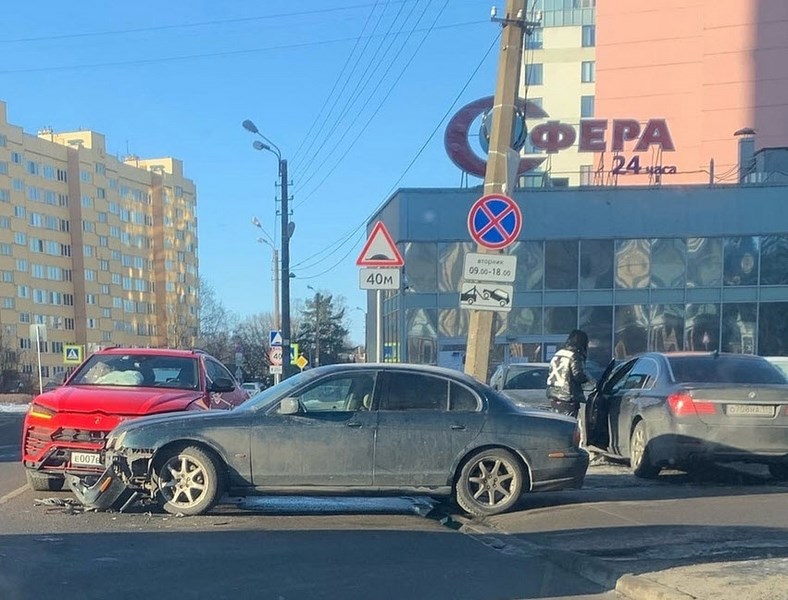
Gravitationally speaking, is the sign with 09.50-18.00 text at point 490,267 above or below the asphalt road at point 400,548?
above

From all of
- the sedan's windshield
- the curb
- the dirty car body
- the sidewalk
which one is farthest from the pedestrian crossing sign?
the curb

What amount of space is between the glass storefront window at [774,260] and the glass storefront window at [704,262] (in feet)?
5.07

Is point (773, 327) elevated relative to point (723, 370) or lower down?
lower down

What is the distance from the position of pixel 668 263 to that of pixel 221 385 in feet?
79.1

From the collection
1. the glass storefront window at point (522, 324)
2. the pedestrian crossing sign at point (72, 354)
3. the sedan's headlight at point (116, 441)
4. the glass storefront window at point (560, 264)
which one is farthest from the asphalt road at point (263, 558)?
the pedestrian crossing sign at point (72, 354)

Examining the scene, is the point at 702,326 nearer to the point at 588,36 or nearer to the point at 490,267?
the point at 490,267

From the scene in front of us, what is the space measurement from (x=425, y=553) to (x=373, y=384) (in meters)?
2.15

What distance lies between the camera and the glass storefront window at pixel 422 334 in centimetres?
3102

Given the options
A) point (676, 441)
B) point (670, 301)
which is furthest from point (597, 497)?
point (670, 301)

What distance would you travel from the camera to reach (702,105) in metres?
52.9

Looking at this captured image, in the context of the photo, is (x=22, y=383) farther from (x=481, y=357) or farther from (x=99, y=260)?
(x=481, y=357)

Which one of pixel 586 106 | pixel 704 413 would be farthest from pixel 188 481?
pixel 586 106

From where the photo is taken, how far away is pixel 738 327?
30.8 metres

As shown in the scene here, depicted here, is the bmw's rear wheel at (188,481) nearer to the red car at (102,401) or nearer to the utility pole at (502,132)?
the red car at (102,401)
